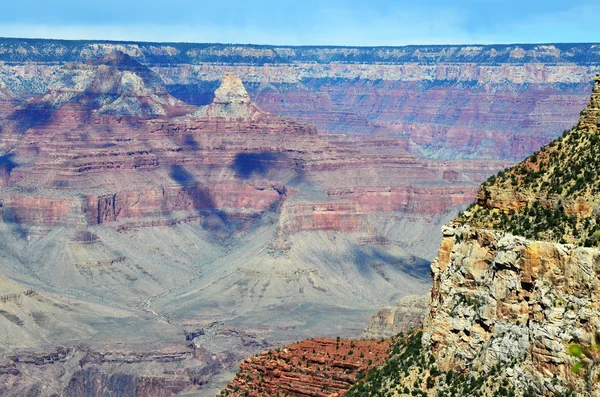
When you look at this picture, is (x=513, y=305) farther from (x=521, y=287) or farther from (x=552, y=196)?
(x=552, y=196)

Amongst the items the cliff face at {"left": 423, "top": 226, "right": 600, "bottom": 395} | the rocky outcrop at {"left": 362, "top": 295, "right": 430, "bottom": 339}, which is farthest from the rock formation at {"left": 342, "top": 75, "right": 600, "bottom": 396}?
the rocky outcrop at {"left": 362, "top": 295, "right": 430, "bottom": 339}

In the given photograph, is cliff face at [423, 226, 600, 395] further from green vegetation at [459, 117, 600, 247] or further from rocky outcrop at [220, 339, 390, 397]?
rocky outcrop at [220, 339, 390, 397]

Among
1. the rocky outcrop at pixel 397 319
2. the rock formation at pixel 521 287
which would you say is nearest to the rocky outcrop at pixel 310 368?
the rock formation at pixel 521 287

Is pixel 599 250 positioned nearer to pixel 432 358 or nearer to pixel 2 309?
pixel 432 358

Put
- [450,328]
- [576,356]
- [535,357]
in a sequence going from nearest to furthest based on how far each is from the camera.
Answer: [576,356] < [535,357] < [450,328]

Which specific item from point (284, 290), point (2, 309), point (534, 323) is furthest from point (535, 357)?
point (284, 290)

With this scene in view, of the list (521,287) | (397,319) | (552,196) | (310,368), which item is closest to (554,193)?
(552,196)

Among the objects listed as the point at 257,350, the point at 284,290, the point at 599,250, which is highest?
the point at 284,290
